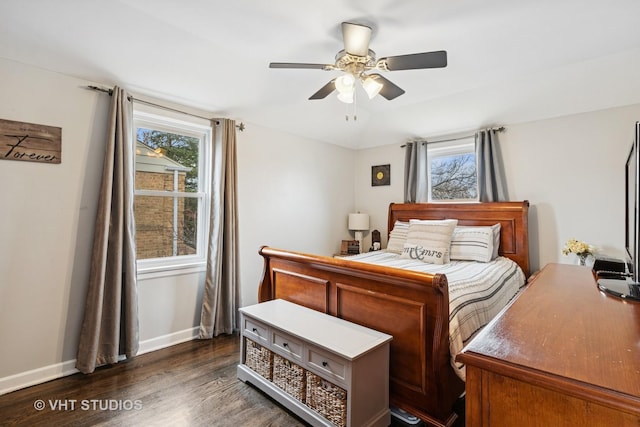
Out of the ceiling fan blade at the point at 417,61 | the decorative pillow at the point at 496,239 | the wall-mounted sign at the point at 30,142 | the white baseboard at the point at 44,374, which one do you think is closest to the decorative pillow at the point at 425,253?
the decorative pillow at the point at 496,239

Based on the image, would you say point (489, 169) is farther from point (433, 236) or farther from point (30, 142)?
point (30, 142)

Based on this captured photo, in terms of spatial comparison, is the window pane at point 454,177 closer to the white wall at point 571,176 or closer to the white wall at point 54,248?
the white wall at point 571,176

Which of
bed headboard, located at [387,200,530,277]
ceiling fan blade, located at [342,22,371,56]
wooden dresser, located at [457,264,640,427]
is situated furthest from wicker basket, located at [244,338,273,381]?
bed headboard, located at [387,200,530,277]

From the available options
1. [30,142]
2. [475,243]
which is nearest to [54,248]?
[30,142]

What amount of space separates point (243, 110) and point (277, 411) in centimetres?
286

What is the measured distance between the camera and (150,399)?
2.08 m

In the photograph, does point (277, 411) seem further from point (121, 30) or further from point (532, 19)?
point (532, 19)

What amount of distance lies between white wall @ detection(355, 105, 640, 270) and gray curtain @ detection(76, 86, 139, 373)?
3975 millimetres

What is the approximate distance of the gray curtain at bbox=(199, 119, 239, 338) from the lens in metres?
3.07

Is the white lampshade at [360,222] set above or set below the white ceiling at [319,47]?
below

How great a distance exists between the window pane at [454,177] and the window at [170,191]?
9.87ft

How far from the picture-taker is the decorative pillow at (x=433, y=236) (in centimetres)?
310

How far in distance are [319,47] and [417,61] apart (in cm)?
94

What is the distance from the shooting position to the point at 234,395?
212 cm
